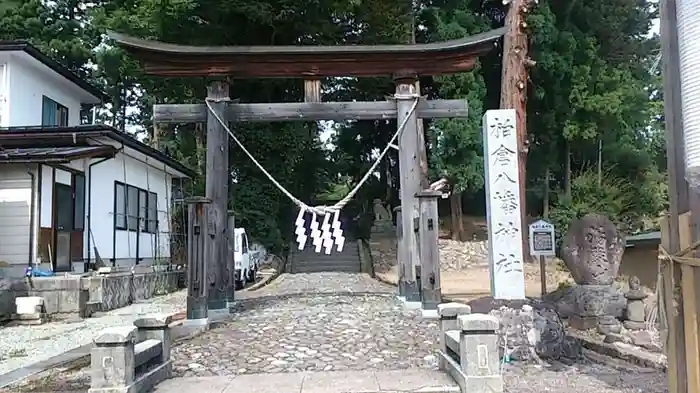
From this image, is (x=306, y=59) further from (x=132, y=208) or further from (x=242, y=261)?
(x=132, y=208)

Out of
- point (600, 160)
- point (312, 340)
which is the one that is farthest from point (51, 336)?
point (600, 160)

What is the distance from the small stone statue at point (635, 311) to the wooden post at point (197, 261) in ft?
24.8

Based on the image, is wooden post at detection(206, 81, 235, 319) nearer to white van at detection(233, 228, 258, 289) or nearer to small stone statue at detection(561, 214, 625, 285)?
small stone statue at detection(561, 214, 625, 285)

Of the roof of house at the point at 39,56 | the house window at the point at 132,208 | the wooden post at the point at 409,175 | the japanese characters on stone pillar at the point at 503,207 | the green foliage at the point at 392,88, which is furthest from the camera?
the green foliage at the point at 392,88

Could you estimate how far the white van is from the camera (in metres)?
19.0

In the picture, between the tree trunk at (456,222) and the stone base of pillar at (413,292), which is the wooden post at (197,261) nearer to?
the stone base of pillar at (413,292)

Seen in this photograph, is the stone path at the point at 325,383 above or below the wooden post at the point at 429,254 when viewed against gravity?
below

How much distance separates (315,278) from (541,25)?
13439 mm

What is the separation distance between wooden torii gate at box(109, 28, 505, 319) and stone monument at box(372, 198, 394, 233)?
2067cm

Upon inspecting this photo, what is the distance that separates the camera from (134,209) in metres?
20.8

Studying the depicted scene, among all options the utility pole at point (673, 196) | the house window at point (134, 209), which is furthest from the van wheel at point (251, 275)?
the utility pole at point (673, 196)

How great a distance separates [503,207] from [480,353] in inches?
173

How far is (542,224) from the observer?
1280cm

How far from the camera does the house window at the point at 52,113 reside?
770 inches
